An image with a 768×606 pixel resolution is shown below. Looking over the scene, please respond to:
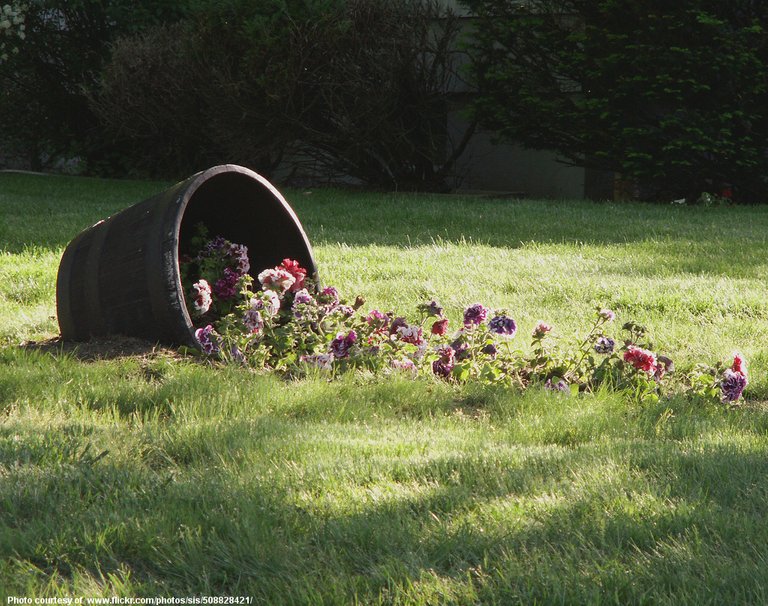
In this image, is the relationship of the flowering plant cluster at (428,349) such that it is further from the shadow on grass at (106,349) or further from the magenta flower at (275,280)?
the shadow on grass at (106,349)

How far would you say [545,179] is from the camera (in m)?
13.2

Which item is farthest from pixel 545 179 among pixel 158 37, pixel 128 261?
pixel 128 261

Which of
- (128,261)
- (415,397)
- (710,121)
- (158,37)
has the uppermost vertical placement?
(158,37)

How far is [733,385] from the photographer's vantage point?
3648mm

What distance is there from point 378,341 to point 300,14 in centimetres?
753

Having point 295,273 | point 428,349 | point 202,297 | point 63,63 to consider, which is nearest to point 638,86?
point 295,273

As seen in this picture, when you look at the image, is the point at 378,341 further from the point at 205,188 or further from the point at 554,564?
the point at 554,564

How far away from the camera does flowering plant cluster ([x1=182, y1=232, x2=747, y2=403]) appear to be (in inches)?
151

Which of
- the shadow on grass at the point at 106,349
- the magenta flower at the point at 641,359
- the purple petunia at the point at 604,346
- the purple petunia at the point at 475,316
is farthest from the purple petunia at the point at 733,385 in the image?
the shadow on grass at the point at 106,349

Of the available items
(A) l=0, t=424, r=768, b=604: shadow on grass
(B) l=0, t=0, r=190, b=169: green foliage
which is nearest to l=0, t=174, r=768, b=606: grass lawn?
(A) l=0, t=424, r=768, b=604: shadow on grass

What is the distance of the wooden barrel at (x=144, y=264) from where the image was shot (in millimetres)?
4027

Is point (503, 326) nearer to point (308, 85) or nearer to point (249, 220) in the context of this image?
point (249, 220)

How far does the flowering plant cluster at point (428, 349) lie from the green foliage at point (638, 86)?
22.9ft

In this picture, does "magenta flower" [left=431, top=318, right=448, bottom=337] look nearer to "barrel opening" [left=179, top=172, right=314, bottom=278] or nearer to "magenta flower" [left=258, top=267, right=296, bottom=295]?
"magenta flower" [left=258, top=267, right=296, bottom=295]
